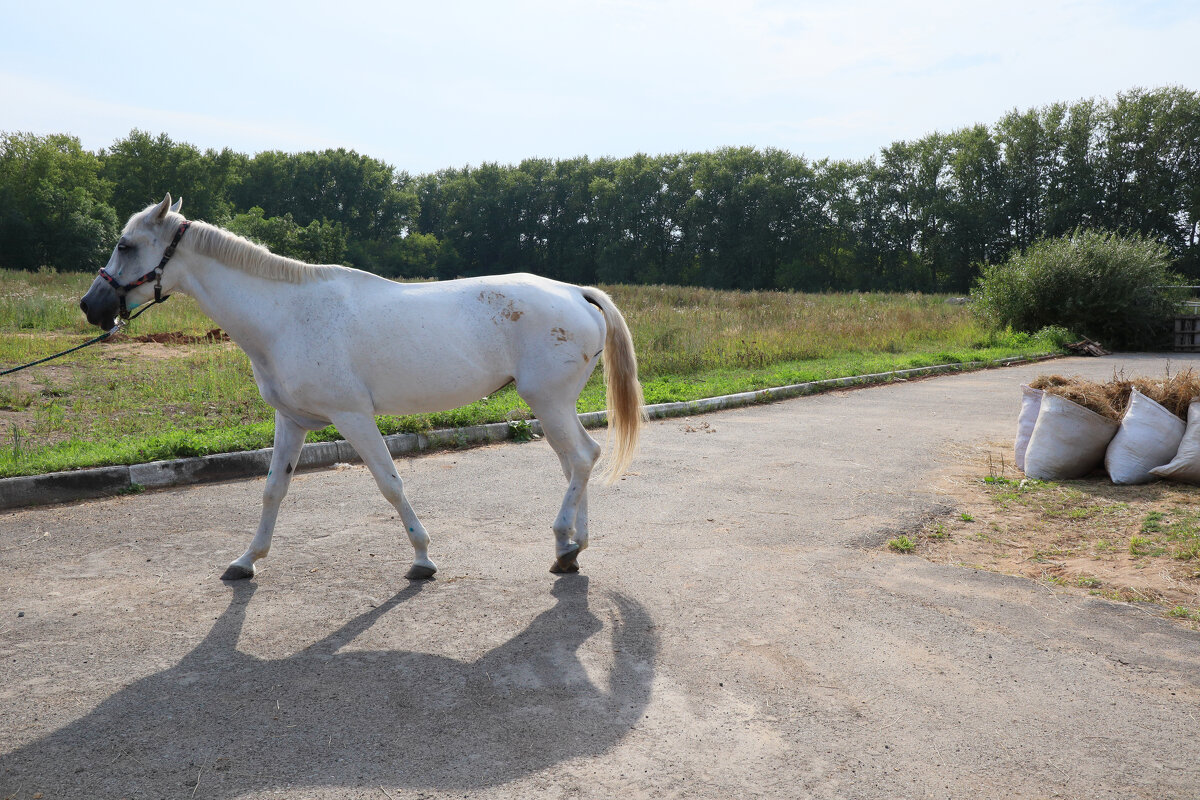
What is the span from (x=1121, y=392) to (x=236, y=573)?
7345mm

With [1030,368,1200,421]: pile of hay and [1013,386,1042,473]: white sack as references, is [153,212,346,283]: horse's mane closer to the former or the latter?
[1030,368,1200,421]: pile of hay

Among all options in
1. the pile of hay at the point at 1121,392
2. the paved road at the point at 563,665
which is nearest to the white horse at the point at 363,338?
the paved road at the point at 563,665

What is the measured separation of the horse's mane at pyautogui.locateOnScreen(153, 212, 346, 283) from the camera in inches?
189

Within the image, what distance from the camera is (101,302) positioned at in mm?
4656

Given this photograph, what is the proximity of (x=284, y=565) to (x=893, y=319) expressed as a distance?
22.7 m

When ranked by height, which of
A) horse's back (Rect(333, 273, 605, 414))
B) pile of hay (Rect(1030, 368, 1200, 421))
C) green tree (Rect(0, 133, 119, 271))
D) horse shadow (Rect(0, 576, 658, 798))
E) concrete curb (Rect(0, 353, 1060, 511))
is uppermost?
green tree (Rect(0, 133, 119, 271))

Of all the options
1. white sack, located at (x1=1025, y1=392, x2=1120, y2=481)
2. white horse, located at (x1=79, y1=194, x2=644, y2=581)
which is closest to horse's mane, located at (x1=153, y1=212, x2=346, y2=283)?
white horse, located at (x1=79, y1=194, x2=644, y2=581)

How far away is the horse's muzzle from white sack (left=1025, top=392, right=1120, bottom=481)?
7.21 metres

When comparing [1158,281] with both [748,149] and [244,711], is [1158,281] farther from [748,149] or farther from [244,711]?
[748,149]

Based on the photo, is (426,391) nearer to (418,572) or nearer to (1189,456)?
(418,572)

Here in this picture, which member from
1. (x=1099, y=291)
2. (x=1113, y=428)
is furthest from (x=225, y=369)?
(x=1099, y=291)

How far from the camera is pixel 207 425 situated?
906 cm

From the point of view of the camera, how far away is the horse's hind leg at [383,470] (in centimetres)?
466

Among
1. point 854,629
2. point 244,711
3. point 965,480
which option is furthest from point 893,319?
point 244,711
